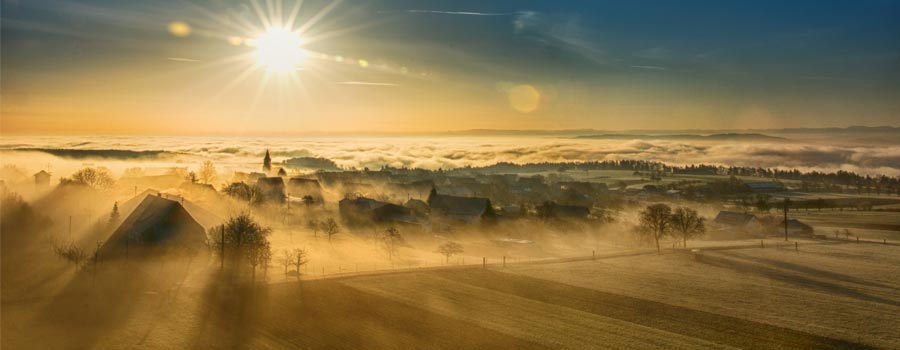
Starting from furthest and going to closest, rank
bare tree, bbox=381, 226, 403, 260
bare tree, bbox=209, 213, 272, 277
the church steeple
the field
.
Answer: the church steeple → bare tree, bbox=381, 226, 403, 260 → bare tree, bbox=209, 213, 272, 277 → the field

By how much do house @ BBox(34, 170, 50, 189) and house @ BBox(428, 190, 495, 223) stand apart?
55581 millimetres

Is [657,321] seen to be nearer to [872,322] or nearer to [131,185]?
[872,322]

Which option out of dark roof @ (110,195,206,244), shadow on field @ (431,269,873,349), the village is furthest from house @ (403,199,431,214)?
dark roof @ (110,195,206,244)

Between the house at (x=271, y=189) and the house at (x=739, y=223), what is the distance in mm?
69028

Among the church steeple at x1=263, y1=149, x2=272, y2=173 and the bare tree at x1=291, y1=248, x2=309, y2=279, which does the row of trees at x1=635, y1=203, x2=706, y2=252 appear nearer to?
the bare tree at x1=291, y1=248, x2=309, y2=279

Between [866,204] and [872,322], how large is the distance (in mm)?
108501

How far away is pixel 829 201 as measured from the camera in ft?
412

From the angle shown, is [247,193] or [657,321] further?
[247,193]

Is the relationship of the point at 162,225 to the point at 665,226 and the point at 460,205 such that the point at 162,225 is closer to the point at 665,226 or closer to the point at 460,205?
the point at 460,205

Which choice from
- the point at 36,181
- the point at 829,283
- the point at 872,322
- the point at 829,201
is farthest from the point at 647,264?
the point at 829,201

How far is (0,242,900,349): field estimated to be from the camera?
2916 cm

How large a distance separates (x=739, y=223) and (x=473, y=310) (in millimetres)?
62136

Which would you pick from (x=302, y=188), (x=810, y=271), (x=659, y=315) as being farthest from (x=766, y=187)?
(x=659, y=315)

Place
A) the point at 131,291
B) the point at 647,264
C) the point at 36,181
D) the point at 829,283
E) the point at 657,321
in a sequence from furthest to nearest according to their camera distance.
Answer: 1. the point at 36,181
2. the point at 647,264
3. the point at 829,283
4. the point at 131,291
5. the point at 657,321
